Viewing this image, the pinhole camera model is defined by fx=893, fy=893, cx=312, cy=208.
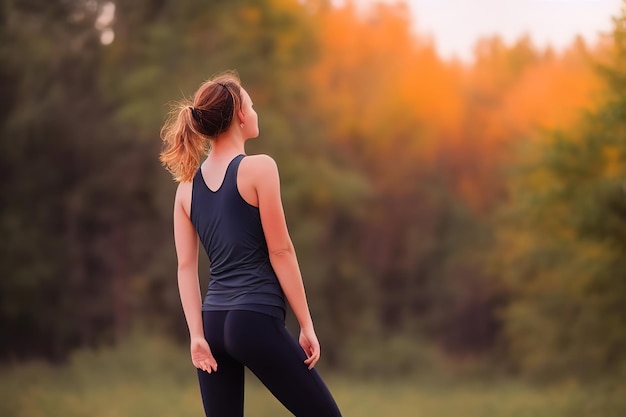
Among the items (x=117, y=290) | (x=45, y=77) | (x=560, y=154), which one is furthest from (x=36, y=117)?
(x=560, y=154)

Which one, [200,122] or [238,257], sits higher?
[200,122]

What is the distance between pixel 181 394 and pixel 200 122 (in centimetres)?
1224

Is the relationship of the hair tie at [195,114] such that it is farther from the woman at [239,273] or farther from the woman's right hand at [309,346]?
the woman's right hand at [309,346]

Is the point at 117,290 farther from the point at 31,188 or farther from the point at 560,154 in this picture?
the point at 560,154

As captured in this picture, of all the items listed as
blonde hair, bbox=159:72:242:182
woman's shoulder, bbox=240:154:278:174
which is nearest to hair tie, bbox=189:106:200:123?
blonde hair, bbox=159:72:242:182

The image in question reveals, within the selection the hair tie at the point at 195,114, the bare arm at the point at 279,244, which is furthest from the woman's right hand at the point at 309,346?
the hair tie at the point at 195,114

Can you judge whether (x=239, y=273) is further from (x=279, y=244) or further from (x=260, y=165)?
(x=260, y=165)

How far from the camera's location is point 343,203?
22.9m

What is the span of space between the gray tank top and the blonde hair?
0.50 feet

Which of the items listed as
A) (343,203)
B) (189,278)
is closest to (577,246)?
(343,203)

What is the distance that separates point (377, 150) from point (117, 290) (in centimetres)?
971

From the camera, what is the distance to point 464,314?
3167 cm

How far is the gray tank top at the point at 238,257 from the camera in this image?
8.66ft

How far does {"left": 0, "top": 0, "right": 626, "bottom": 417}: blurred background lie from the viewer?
13938 millimetres
